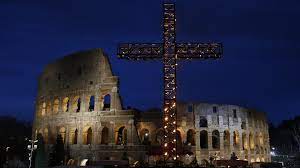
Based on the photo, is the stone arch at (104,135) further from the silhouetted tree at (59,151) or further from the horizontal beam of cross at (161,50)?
the horizontal beam of cross at (161,50)

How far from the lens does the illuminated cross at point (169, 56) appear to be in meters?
35.2

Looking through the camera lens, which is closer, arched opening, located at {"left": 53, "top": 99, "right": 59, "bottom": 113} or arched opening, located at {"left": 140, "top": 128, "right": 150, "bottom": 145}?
arched opening, located at {"left": 140, "top": 128, "right": 150, "bottom": 145}

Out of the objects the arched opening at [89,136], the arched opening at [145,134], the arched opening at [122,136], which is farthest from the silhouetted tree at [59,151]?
the arched opening at [145,134]

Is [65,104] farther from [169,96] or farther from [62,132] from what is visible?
[169,96]

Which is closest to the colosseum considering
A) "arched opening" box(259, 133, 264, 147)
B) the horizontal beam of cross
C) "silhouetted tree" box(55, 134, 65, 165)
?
"silhouetted tree" box(55, 134, 65, 165)

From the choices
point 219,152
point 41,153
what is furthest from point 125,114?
point 41,153

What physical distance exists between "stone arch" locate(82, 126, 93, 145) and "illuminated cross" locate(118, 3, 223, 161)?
10.1 m

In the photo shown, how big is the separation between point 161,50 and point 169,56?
947mm

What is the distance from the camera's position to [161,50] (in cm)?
3569

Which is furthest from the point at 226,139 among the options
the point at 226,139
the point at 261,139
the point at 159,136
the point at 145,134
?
the point at 145,134

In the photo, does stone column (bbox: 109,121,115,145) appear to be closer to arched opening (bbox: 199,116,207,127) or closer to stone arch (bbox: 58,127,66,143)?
stone arch (bbox: 58,127,66,143)

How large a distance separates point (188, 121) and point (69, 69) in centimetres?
1467

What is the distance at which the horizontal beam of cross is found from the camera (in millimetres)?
35156

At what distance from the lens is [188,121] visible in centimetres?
4253
